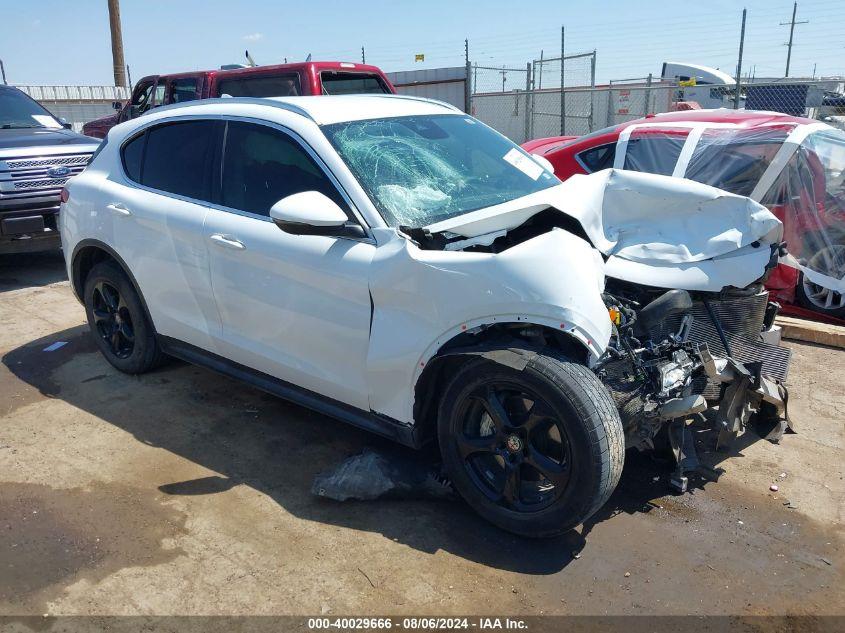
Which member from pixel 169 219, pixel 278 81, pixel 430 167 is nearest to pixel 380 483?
pixel 430 167

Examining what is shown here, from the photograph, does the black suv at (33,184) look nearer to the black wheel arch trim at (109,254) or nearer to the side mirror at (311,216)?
the black wheel arch trim at (109,254)

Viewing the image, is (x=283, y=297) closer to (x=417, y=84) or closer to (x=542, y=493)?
(x=542, y=493)

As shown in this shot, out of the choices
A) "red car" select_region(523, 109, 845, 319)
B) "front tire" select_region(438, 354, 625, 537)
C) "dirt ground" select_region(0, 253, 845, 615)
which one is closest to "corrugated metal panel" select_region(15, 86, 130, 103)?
"red car" select_region(523, 109, 845, 319)

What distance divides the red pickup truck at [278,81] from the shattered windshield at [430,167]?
204 inches

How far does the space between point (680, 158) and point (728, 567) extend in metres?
4.46

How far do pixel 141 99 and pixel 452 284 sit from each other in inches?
404

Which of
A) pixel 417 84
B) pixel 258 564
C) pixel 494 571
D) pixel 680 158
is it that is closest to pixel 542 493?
pixel 494 571

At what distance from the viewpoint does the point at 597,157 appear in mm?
7277

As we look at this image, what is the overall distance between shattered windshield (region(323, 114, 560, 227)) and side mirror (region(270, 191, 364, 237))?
0.76ft

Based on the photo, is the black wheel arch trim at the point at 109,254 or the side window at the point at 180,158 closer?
the side window at the point at 180,158

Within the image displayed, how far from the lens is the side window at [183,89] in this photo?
33.9 ft

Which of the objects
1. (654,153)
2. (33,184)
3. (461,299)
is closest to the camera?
(461,299)

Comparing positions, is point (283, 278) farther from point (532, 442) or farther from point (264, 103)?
point (532, 442)

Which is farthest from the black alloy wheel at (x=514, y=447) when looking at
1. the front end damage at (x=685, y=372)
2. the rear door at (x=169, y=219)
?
the rear door at (x=169, y=219)
